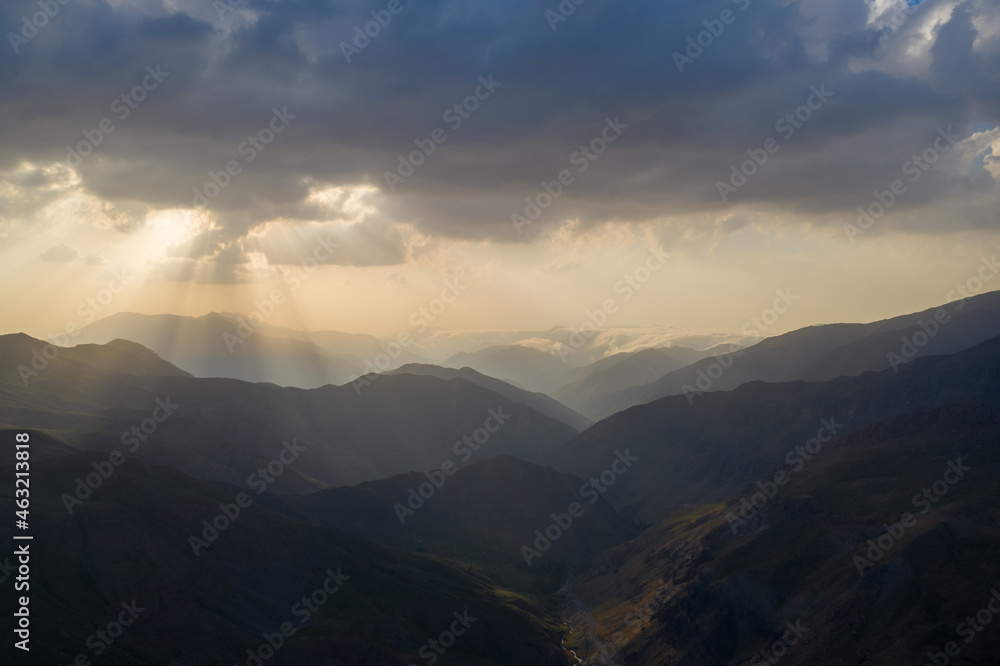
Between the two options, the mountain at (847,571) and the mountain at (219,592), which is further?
the mountain at (847,571)

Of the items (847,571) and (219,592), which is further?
(219,592)

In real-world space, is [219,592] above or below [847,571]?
above

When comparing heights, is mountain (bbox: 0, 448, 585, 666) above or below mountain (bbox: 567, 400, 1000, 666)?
above

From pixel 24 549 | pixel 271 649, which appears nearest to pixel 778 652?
pixel 271 649

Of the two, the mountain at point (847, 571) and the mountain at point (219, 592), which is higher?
the mountain at point (219, 592)

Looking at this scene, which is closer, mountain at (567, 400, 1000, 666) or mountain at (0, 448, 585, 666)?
mountain at (0, 448, 585, 666)
